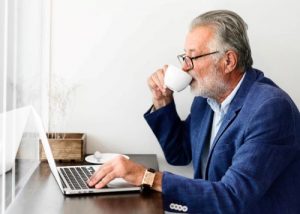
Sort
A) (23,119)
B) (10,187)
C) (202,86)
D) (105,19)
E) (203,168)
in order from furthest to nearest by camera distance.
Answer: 1. (105,19)
2. (203,168)
3. (202,86)
4. (23,119)
5. (10,187)

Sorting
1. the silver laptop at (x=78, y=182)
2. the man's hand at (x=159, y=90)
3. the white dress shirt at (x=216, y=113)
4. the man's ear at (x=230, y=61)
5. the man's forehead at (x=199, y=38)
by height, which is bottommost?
the silver laptop at (x=78, y=182)

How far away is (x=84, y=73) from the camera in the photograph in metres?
1.83

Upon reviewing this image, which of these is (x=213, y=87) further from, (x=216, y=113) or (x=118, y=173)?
(x=118, y=173)

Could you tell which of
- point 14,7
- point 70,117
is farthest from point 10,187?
point 70,117

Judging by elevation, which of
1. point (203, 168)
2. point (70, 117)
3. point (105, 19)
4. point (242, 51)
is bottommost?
point (203, 168)

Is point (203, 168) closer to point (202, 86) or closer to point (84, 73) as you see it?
point (202, 86)

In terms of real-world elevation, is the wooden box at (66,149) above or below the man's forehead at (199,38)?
below

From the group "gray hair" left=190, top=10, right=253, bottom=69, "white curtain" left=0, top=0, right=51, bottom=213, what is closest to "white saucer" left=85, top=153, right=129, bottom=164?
"white curtain" left=0, top=0, right=51, bottom=213

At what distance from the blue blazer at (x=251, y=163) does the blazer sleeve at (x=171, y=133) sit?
0.98 feet

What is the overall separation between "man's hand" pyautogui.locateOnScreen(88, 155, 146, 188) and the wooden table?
0.04m

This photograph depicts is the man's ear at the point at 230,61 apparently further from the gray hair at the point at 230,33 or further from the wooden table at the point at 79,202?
the wooden table at the point at 79,202

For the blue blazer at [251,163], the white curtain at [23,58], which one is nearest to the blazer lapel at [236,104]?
the blue blazer at [251,163]

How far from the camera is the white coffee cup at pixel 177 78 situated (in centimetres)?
157

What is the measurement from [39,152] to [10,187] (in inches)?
15.6
